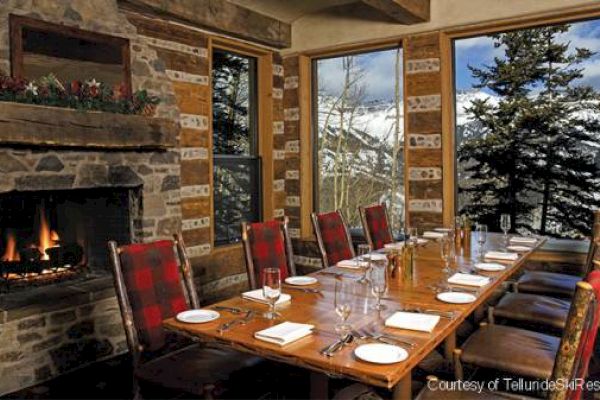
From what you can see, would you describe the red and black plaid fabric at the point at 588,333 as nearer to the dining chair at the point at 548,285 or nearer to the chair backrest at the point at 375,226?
the dining chair at the point at 548,285

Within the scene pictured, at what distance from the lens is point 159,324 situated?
2.34 metres

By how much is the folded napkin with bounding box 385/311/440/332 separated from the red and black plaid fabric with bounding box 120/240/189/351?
1.05m

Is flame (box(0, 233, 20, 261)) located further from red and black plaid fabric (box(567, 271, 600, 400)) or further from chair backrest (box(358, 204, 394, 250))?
red and black plaid fabric (box(567, 271, 600, 400))

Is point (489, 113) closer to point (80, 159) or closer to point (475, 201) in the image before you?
point (475, 201)

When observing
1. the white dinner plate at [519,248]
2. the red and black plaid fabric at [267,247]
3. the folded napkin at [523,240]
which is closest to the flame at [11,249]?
the red and black plaid fabric at [267,247]

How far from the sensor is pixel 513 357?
225 centimetres

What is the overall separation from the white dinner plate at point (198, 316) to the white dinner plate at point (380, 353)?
0.65 meters

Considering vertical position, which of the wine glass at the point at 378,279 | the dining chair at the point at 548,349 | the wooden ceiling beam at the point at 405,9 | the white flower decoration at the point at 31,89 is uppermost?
the wooden ceiling beam at the point at 405,9

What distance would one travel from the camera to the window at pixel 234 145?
16.7 ft

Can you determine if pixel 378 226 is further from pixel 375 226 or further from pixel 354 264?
pixel 354 264

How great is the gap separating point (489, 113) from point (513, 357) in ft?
9.36

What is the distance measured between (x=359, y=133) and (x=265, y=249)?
8.78 feet

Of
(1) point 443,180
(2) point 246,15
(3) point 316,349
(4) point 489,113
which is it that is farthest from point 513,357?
(2) point 246,15

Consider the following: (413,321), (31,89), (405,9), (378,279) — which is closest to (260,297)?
(378,279)
